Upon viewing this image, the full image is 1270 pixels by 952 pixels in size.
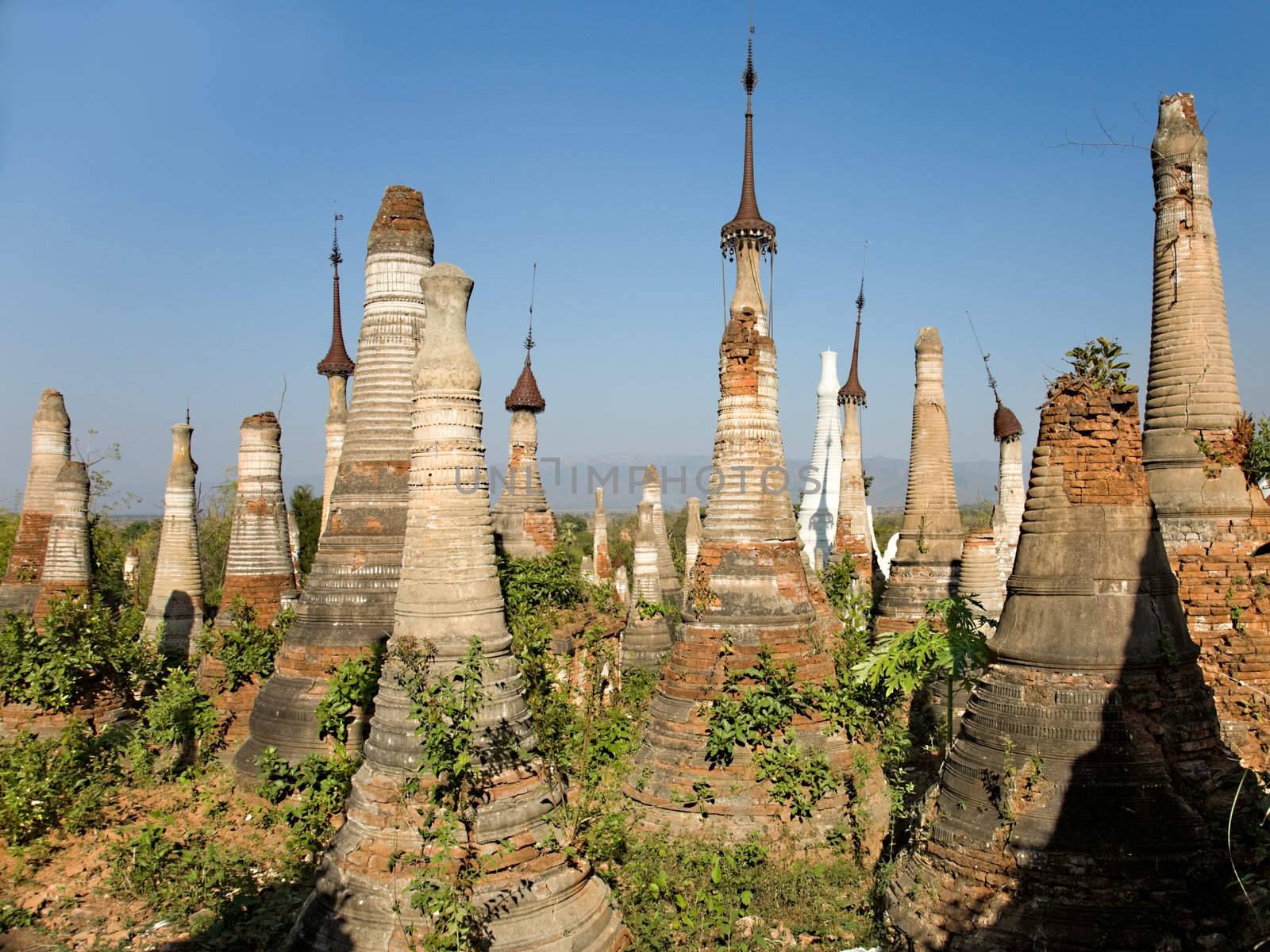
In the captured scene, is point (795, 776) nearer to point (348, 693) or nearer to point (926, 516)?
point (348, 693)

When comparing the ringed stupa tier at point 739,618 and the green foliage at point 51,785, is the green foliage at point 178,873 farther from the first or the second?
the ringed stupa tier at point 739,618

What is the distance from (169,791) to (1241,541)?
41.1 feet

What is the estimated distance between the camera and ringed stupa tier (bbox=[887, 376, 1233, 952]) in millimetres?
5828

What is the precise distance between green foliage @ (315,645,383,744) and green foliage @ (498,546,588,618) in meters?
3.94

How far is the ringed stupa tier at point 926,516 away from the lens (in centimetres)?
1516

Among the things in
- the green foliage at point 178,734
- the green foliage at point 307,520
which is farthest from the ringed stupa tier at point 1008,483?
the green foliage at point 307,520

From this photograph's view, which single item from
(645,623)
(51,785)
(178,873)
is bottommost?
(178,873)

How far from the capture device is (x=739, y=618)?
32.3 feet

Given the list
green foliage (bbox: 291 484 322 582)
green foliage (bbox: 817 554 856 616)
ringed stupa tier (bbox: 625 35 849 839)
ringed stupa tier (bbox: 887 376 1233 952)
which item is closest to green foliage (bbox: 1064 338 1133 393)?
ringed stupa tier (bbox: 887 376 1233 952)

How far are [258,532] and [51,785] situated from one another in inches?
175

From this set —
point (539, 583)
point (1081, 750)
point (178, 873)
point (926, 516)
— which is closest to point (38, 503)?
point (539, 583)

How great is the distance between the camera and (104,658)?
1301 centimetres

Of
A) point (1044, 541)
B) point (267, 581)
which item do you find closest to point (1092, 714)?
point (1044, 541)

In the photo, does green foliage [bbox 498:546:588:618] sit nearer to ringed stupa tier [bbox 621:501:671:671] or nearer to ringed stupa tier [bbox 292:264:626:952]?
ringed stupa tier [bbox 621:501:671:671]
